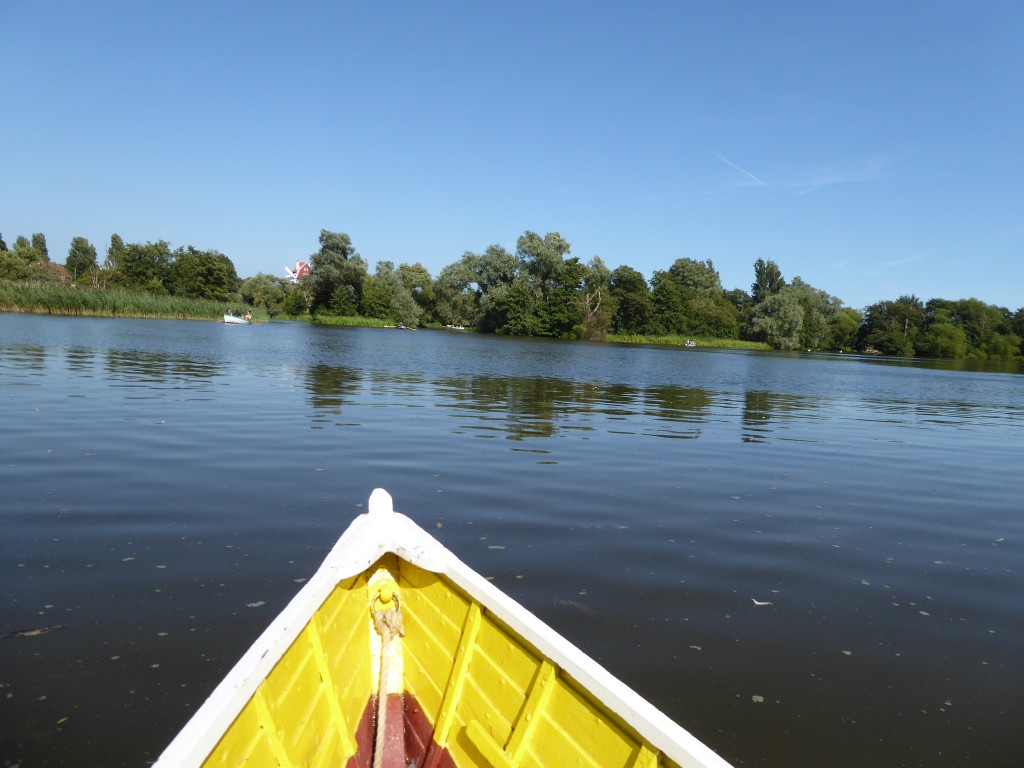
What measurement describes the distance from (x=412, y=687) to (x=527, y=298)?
3287 inches

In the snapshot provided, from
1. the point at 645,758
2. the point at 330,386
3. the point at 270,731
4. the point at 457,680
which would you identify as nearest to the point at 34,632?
the point at 270,731

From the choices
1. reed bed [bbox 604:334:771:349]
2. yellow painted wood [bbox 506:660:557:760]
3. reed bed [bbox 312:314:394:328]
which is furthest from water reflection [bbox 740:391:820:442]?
reed bed [bbox 312:314:394:328]

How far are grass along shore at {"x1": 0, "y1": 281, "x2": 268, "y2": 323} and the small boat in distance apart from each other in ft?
196

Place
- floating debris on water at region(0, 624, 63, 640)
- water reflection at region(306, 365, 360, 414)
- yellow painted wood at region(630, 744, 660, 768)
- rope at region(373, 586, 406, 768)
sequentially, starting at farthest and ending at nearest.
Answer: water reflection at region(306, 365, 360, 414)
floating debris on water at region(0, 624, 63, 640)
rope at region(373, 586, 406, 768)
yellow painted wood at region(630, 744, 660, 768)

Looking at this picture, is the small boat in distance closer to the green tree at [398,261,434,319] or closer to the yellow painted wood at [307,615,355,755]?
the yellow painted wood at [307,615,355,755]

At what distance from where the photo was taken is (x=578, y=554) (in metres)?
6.73

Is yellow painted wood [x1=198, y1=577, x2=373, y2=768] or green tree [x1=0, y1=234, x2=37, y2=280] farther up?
green tree [x1=0, y1=234, x2=37, y2=280]

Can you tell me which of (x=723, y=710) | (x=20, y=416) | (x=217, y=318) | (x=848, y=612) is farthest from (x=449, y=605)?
(x=217, y=318)

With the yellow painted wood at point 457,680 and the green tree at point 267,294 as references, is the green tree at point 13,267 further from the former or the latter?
the yellow painted wood at point 457,680

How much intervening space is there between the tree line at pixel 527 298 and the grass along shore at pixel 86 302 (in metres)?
30.3

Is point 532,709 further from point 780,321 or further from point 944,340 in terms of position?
point 944,340

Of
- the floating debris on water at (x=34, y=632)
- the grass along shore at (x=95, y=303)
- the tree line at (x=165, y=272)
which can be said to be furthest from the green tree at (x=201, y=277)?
the floating debris on water at (x=34, y=632)

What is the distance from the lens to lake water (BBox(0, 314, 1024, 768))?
410cm

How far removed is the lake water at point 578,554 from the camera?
4098 mm
